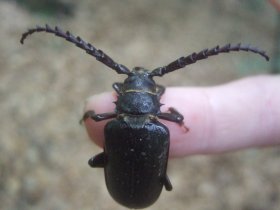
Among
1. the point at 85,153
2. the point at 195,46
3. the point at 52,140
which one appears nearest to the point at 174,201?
the point at 85,153

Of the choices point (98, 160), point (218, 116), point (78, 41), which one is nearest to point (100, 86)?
point (218, 116)

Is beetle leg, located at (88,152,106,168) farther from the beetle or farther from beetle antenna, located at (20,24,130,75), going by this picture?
beetle antenna, located at (20,24,130,75)

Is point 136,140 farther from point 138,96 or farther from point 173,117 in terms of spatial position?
point 173,117

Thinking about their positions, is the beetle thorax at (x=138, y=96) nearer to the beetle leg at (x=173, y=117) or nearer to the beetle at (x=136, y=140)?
the beetle at (x=136, y=140)

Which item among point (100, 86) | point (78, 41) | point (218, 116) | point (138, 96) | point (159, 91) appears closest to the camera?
point (78, 41)

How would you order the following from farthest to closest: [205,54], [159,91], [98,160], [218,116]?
[218,116], [159,91], [98,160], [205,54]

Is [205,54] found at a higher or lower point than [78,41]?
lower

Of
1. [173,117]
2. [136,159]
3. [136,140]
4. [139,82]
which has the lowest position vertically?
[136,159]
